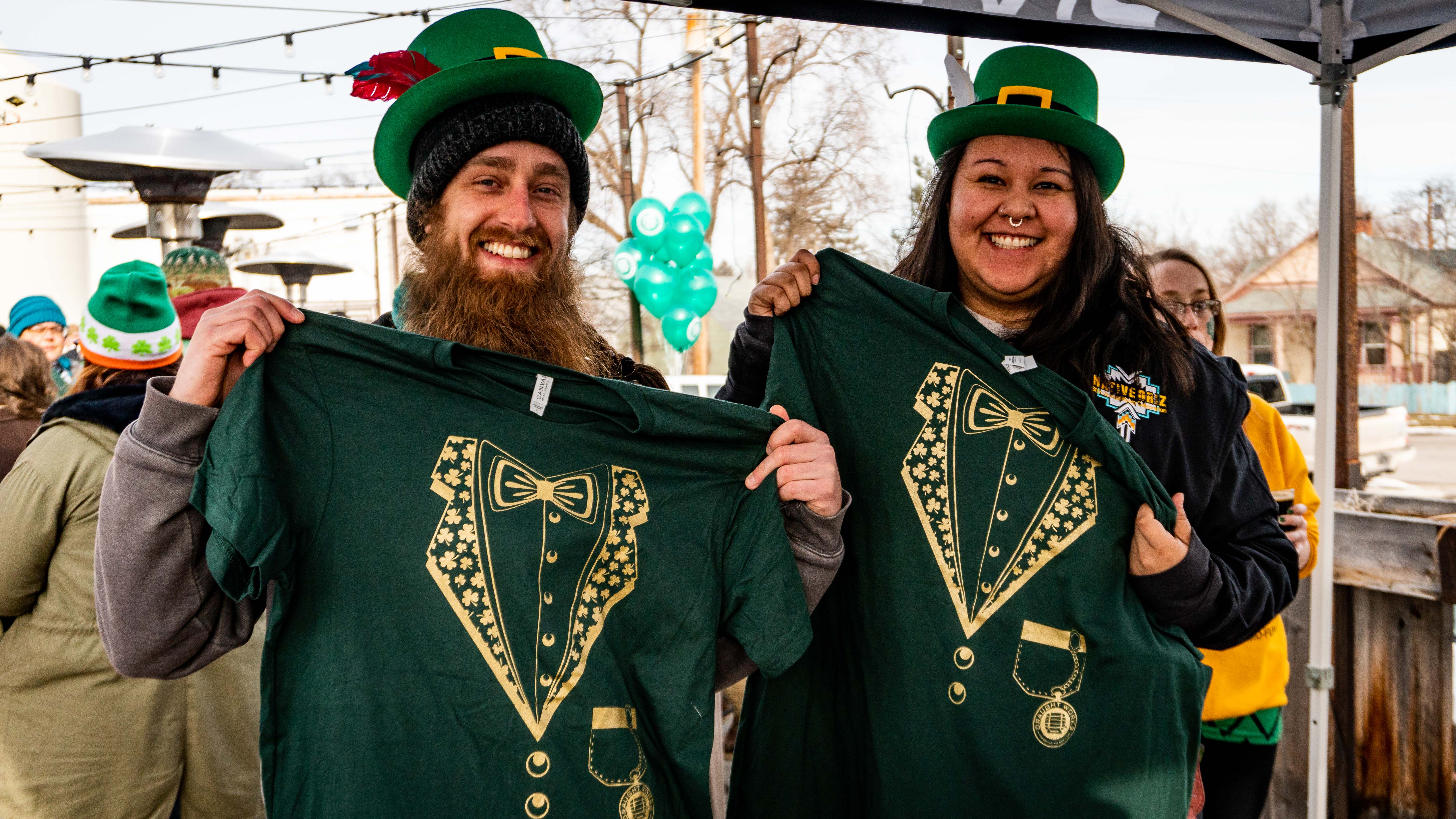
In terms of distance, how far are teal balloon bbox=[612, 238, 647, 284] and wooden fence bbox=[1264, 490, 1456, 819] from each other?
757 centimetres

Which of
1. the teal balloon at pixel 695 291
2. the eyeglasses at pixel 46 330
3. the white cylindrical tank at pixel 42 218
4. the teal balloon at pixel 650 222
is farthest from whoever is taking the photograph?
the white cylindrical tank at pixel 42 218

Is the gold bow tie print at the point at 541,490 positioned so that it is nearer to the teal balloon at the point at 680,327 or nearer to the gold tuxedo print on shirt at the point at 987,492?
the gold tuxedo print on shirt at the point at 987,492

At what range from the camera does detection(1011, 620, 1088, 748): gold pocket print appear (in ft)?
5.52

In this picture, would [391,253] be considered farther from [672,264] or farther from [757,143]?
[672,264]

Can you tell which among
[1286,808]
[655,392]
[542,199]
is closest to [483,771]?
[655,392]

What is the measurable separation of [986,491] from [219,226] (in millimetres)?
7059

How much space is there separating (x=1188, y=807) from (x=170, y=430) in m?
1.89

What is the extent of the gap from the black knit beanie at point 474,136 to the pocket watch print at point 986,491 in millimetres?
883

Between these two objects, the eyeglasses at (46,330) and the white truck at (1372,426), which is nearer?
the eyeglasses at (46,330)

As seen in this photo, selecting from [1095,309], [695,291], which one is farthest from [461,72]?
[695,291]

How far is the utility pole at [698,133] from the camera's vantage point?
413 inches

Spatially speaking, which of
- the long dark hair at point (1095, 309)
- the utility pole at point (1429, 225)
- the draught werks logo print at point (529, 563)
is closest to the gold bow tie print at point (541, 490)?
the draught werks logo print at point (529, 563)

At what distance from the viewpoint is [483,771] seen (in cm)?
141

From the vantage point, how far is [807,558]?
5.38ft
